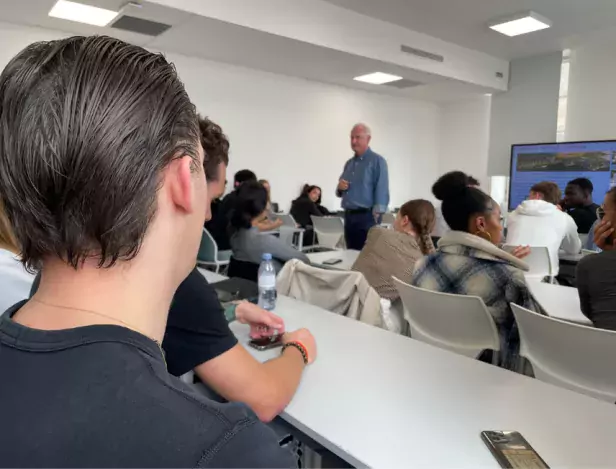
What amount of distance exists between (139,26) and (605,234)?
15.1ft

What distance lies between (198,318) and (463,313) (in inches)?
51.0

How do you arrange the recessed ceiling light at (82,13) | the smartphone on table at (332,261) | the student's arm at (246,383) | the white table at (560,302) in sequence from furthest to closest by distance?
the recessed ceiling light at (82,13), the smartphone on table at (332,261), the white table at (560,302), the student's arm at (246,383)

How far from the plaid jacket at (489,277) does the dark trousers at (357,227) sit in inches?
106

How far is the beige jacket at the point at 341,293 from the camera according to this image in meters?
2.26

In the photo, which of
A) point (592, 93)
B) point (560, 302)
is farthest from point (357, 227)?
point (592, 93)

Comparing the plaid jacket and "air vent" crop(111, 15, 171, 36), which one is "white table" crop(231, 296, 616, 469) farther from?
"air vent" crop(111, 15, 171, 36)

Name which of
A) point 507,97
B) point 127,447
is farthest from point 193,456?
point 507,97

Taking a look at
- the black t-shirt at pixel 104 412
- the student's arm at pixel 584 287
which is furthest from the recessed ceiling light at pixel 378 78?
the black t-shirt at pixel 104 412

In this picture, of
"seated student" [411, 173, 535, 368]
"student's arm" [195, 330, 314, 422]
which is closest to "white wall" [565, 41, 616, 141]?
"seated student" [411, 173, 535, 368]

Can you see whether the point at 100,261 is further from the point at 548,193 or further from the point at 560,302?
the point at 548,193

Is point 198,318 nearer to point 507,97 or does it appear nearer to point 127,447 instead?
point 127,447

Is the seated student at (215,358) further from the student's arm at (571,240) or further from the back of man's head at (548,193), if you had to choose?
the back of man's head at (548,193)

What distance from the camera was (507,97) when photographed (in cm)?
745

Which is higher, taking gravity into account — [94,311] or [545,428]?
[94,311]
